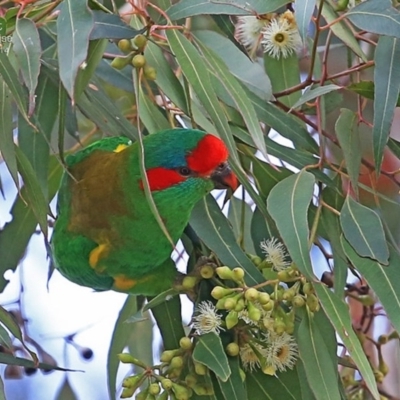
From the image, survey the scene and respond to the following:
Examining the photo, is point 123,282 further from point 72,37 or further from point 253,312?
point 72,37

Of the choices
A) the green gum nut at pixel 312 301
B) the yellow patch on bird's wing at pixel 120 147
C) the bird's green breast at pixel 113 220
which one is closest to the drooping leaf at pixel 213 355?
the green gum nut at pixel 312 301

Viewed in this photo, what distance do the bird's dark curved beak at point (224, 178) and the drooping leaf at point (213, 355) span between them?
264mm

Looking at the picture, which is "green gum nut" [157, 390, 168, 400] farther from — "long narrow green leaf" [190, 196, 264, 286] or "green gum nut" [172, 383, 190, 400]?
"long narrow green leaf" [190, 196, 264, 286]

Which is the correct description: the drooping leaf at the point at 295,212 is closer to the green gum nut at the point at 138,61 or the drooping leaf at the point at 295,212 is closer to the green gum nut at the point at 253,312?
the green gum nut at the point at 253,312

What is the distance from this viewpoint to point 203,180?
1226 mm

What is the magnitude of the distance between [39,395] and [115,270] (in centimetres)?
100

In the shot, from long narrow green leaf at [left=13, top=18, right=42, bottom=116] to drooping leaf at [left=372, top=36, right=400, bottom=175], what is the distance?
449 mm

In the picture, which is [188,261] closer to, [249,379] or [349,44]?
[249,379]

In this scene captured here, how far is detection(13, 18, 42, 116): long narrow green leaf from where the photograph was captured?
0.94 m

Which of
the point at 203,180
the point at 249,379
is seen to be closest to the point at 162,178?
the point at 203,180

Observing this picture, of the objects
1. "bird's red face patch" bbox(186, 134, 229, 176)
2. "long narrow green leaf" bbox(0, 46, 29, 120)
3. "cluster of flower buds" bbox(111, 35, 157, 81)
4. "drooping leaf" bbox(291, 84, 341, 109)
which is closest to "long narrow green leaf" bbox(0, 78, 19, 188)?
"long narrow green leaf" bbox(0, 46, 29, 120)

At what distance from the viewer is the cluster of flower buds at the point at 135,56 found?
1042 mm

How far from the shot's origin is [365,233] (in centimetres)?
104

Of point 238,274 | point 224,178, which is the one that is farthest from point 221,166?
point 238,274
